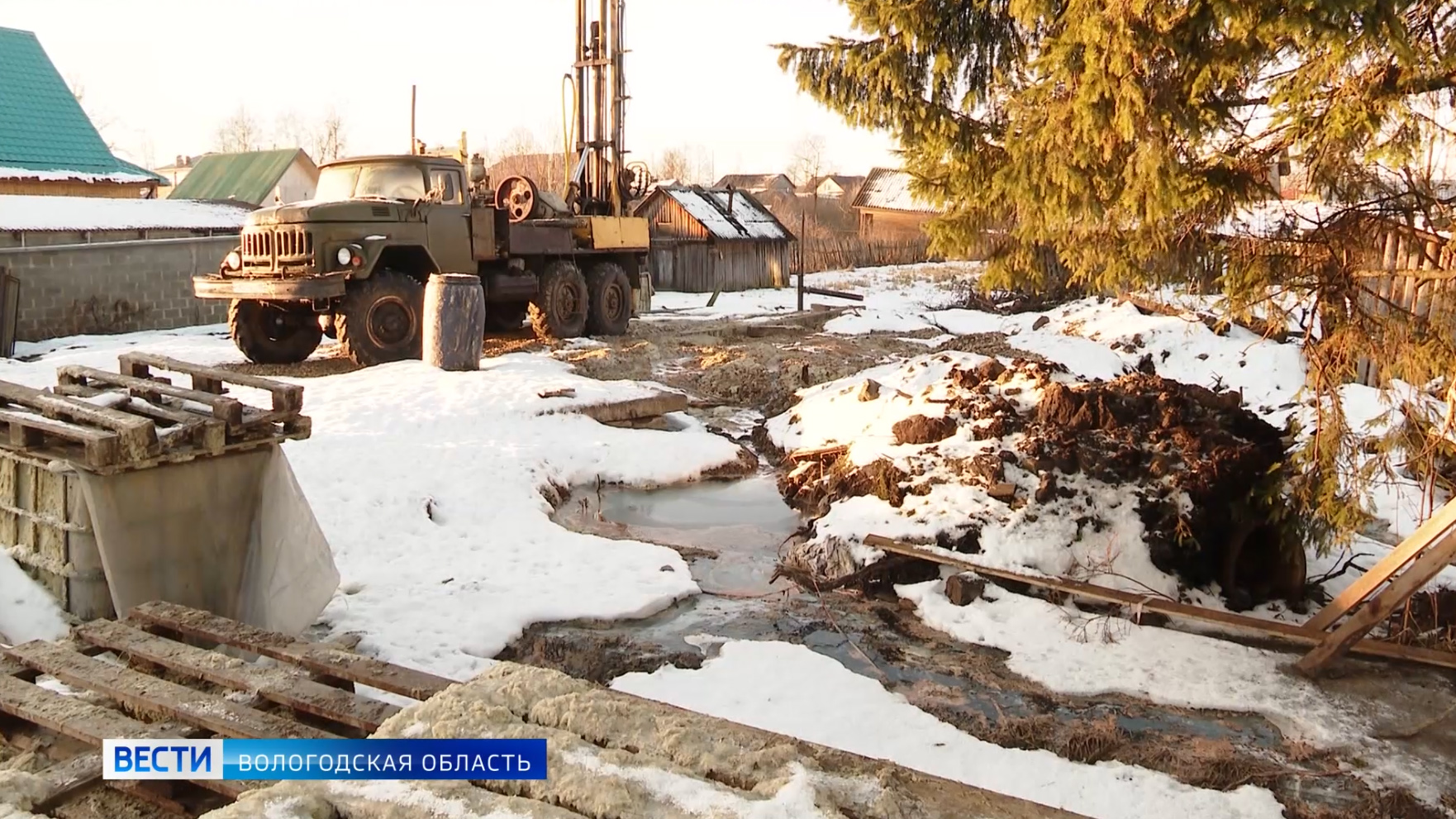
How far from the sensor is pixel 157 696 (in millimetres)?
3400

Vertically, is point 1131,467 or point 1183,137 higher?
point 1183,137

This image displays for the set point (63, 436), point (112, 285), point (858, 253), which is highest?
point (858, 253)

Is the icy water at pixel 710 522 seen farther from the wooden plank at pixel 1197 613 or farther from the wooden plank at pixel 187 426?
the wooden plank at pixel 187 426

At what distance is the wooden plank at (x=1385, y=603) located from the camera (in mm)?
4875

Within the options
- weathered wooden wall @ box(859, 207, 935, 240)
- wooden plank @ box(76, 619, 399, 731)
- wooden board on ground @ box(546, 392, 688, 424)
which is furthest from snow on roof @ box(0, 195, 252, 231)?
weathered wooden wall @ box(859, 207, 935, 240)

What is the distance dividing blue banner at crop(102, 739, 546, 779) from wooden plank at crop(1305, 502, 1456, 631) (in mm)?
4282

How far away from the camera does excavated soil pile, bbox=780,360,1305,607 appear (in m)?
6.59

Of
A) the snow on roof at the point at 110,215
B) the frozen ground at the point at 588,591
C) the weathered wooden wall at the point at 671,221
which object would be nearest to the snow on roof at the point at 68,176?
the snow on roof at the point at 110,215

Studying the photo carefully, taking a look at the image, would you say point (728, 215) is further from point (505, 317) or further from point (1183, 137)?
point (1183, 137)

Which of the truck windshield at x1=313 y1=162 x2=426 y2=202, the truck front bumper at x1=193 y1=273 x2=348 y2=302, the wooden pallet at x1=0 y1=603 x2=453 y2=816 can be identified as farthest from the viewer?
the truck windshield at x1=313 y1=162 x2=426 y2=202

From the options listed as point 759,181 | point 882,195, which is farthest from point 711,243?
point 759,181

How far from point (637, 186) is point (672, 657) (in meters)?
14.1

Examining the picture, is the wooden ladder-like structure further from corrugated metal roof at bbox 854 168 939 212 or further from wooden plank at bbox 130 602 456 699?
corrugated metal roof at bbox 854 168 939 212

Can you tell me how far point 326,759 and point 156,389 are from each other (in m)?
2.82
